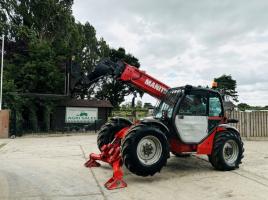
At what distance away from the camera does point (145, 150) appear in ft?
23.9

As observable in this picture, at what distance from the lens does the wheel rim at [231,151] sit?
847 cm

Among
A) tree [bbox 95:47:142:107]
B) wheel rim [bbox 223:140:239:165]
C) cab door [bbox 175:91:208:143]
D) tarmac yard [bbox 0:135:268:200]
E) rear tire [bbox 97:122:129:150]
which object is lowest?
tarmac yard [bbox 0:135:268:200]

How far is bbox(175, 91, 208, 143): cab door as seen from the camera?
803 centimetres

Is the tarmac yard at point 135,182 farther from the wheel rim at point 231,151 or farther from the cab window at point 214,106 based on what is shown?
the cab window at point 214,106

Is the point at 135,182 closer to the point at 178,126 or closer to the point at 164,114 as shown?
the point at 178,126


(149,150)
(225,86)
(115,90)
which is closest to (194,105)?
(149,150)

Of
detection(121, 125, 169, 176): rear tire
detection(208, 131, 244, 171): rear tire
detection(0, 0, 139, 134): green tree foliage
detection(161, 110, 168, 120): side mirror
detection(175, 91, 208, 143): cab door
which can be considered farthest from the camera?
detection(0, 0, 139, 134): green tree foliage

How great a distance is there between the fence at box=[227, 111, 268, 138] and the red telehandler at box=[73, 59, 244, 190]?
8987 millimetres

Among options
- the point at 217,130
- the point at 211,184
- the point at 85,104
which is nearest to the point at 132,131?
the point at 211,184

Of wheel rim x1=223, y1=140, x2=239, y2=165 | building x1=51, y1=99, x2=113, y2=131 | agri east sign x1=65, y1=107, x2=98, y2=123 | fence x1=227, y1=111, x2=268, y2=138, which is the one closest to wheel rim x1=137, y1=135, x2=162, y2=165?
wheel rim x1=223, y1=140, x2=239, y2=165

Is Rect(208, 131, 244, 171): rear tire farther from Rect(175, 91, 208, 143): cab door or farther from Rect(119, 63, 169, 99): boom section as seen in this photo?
Rect(119, 63, 169, 99): boom section

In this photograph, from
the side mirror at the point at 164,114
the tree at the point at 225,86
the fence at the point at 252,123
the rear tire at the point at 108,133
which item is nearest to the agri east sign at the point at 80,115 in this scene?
the fence at the point at 252,123

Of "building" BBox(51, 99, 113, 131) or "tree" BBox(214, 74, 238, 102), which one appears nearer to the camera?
"tree" BBox(214, 74, 238, 102)

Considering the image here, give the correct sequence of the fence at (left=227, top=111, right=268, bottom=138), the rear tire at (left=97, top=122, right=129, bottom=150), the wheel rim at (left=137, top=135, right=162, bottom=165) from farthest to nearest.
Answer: the fence at (left=227, top=111, right=268, bottom=138) < the rear tire at (left=97, top=122, right=129, bottom=150) < the wheel rim at (left=137, top=135, right=162, bottom=165)
